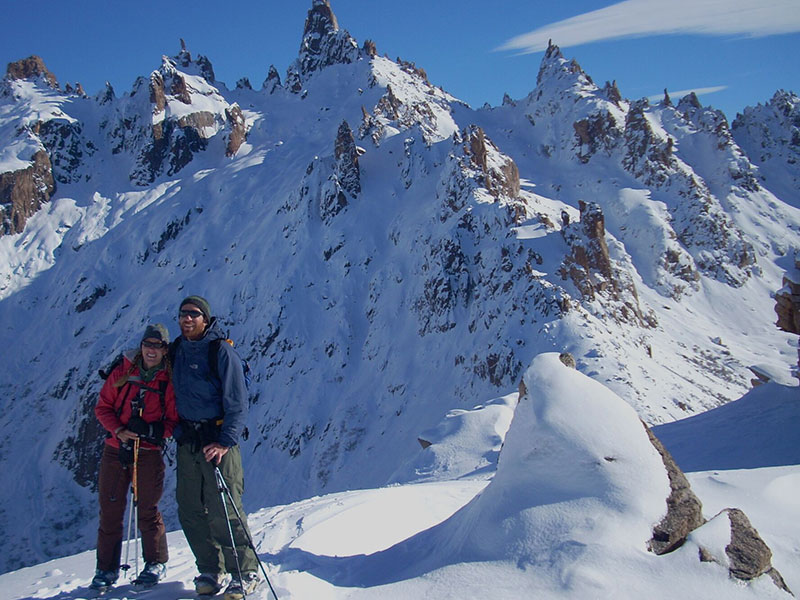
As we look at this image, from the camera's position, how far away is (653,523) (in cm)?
483

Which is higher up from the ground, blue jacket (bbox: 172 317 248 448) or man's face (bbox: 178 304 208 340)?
man's face (bbox: 178 304 208 340)

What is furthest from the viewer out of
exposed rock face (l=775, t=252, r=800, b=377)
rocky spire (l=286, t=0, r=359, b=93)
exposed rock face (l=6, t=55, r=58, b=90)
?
rocky spire (l=286, t=0, r=359, b=93)

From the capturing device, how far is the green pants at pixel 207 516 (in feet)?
16.2

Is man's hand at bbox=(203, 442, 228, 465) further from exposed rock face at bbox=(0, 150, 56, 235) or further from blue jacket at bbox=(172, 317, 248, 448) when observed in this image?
exposed rock face at bbox=(0, 150, 56, 235)

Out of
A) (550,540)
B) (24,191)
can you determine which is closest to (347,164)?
(24,191)

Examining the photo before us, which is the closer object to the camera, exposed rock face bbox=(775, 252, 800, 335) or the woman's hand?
the woman's hand

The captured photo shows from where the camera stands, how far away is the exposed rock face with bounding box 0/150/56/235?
6072 cm

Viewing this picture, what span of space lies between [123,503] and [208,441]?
1.27 m

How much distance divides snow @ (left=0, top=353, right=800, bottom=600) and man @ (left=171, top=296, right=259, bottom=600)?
355 millimetres

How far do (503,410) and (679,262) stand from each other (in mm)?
37519

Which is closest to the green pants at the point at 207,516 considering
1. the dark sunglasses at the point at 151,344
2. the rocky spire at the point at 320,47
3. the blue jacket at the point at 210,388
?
the blue jacket at the point at 210,388

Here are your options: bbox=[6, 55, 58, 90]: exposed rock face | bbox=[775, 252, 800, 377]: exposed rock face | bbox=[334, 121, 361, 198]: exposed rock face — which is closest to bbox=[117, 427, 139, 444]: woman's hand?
bbox=[775, 252, 800, 377]: exposed rock face

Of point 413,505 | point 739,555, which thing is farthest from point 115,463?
point 739,555

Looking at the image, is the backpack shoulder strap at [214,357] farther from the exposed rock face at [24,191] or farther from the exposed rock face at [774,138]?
the exposed rock face at [774,138]
